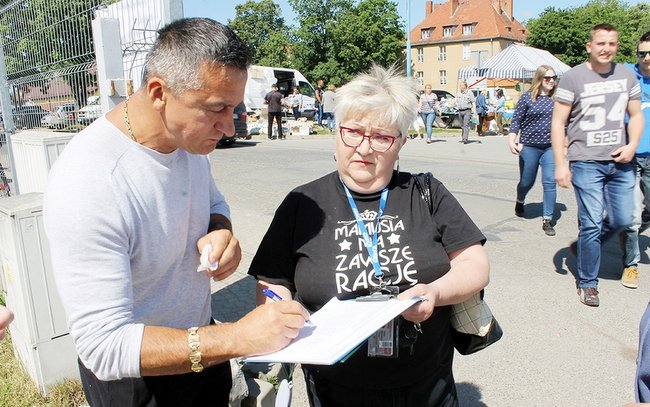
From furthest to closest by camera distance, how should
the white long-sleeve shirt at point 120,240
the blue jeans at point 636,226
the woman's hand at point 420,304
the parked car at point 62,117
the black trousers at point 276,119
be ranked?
the black trousers at point 276,119, the blue jeans at point 636,226, the parked car at point 62,117, the woman's hand at point 420,304, the white long-sleeve shirt at point 120,240

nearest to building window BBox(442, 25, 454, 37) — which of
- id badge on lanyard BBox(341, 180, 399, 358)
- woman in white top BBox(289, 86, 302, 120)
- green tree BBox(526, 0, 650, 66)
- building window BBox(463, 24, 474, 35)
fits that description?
building window BBox(463, 24, 474, 35)

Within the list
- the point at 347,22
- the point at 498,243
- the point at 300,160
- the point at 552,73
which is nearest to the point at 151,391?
the point at 498,243

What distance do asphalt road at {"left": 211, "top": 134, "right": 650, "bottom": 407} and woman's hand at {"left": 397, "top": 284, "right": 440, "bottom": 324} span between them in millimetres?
1619

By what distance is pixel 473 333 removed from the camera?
200 cm

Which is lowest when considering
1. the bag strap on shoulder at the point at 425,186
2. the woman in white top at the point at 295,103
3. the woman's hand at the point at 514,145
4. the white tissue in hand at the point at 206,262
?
the woman's hand at the point at 514,145

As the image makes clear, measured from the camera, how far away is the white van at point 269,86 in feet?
80.6

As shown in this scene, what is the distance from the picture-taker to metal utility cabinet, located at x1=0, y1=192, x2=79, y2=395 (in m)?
2.83

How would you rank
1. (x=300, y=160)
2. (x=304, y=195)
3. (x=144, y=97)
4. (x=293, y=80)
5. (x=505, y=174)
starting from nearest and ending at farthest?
1. (x=144, y=97)
2. (x=304, y=195)
3. (x=505, y=174)
4. (x=300, y=160)
5. (x=293, y=80)

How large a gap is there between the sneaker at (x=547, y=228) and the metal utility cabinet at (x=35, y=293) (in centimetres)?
521

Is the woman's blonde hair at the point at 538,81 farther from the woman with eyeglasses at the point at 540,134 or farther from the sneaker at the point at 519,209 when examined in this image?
the sneaker at the point at 519,209

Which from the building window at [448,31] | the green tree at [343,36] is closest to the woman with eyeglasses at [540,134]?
the green tree at [343,36]

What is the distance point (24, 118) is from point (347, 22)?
5723 centimetres

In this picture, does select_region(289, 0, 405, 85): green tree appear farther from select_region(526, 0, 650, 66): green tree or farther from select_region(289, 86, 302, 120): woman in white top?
select_region(289, 86, 302, 120): woman in white top

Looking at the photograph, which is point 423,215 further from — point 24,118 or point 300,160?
point 300,160
